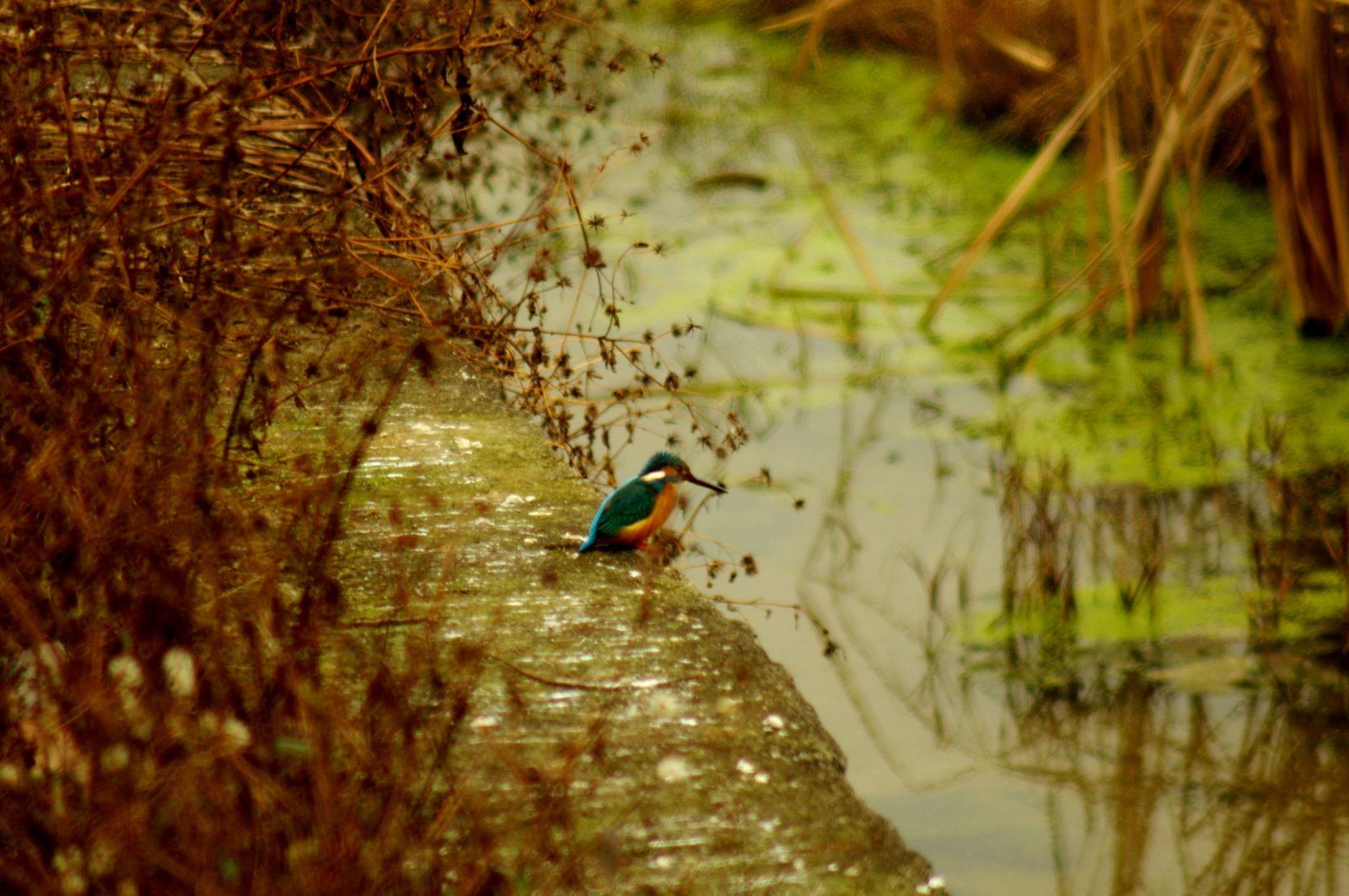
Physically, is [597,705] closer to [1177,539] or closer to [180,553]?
[180,553]

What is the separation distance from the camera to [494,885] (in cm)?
161

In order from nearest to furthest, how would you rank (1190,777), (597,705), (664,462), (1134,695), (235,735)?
(235,735), (597,705), (664,462), (1190,777), (1134,695)

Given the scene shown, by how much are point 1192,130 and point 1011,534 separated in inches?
58.9

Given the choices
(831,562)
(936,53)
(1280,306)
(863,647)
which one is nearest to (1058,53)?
(936,53)

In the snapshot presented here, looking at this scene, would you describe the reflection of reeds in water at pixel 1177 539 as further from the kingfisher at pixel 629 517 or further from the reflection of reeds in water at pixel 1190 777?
the kingfisher at pixel 629 517

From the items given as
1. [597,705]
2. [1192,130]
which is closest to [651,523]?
[597,705]

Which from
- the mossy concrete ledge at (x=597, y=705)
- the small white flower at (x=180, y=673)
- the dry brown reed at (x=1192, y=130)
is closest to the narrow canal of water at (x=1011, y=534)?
the dry brown reed at (x=1192, y=130)

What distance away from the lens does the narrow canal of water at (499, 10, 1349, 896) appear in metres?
3.37

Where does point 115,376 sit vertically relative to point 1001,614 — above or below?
above

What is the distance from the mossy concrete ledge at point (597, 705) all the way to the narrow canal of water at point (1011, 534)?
2.53 ft

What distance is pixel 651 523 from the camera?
274 centimetres

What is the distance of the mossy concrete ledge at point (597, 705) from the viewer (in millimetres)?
1791

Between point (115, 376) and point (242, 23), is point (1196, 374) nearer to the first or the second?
point (242, 23)

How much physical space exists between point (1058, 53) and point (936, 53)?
0.96 metres
